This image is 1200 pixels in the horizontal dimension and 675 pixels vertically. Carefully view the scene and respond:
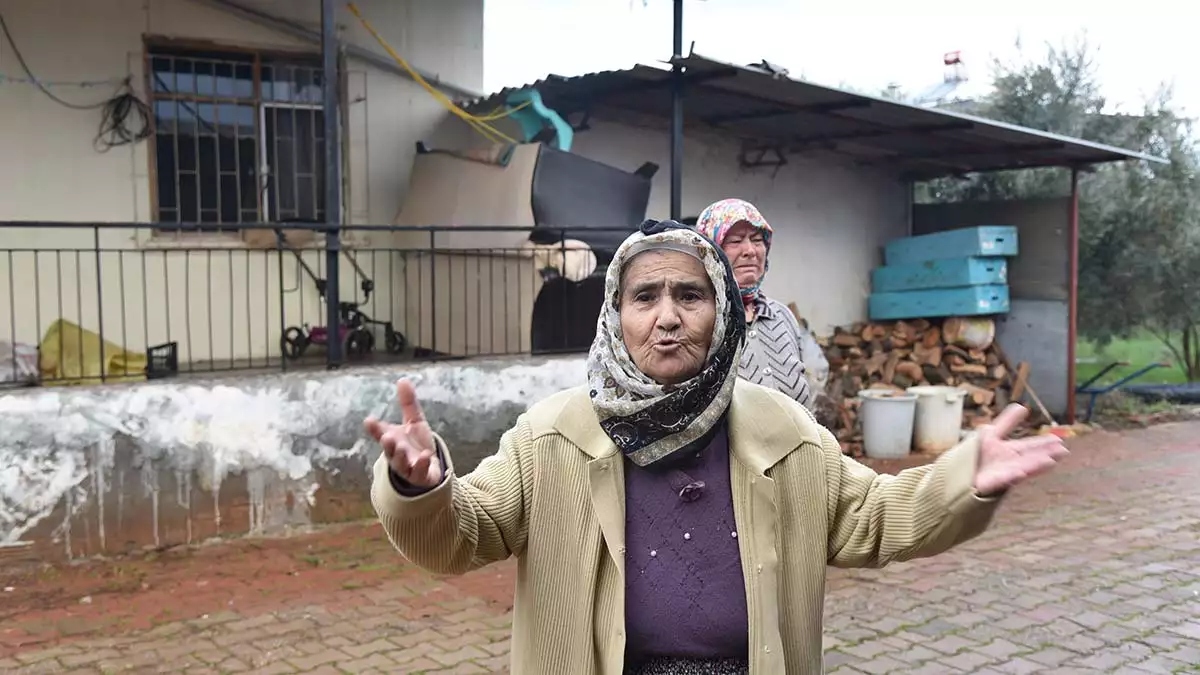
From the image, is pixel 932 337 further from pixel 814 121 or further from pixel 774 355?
pixel 774 355

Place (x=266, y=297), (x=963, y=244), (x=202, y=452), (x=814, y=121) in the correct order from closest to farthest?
1. (x=202, y=452)
2. (x=266, y=297)
3. (x=814, y=121)
4. (x=963, y=244)

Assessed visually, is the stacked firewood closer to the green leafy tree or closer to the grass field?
the green leafy tree

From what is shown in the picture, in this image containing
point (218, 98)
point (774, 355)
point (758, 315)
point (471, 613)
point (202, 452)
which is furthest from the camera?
point (218, 98)

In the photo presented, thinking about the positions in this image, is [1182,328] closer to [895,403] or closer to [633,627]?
[895,403]

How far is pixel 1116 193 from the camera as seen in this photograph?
1298 centimetres

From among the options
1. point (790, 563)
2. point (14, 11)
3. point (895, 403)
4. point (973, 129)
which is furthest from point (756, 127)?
point (790, 563)

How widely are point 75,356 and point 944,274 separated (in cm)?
876

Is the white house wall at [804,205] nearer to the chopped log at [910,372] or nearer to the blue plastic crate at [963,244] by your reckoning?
the blue plastic crate at [963,244]

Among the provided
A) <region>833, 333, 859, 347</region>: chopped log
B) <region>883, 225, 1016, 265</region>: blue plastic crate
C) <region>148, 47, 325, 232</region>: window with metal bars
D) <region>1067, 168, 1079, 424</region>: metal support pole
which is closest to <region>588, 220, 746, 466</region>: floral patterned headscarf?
<region>148, 47, 325, 232</region>: window with metal bars

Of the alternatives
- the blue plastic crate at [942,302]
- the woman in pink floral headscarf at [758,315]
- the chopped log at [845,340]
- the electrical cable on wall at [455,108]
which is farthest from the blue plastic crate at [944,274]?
the woman in pink floral headscarf at [758,315]

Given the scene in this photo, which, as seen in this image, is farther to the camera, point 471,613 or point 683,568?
point 471,613

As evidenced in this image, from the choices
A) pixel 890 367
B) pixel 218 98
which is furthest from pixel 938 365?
pixel 218 98

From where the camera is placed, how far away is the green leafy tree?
1275 centimetres

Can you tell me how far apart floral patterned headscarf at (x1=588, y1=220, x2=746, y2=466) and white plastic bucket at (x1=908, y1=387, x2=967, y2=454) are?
27.7ft
